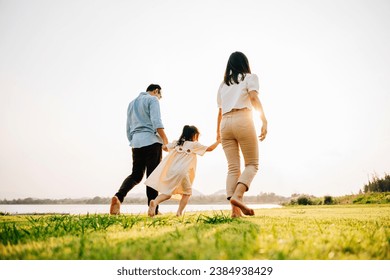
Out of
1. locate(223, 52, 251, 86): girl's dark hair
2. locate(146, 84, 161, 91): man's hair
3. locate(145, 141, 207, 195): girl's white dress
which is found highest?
locate(146, 84, 161, 91): man's hair

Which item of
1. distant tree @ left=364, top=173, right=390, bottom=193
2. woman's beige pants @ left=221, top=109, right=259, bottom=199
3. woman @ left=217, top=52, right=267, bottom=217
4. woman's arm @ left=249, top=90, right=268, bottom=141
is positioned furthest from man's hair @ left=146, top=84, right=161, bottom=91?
distant tree @ left=364, top=173, right=390, bottom=193

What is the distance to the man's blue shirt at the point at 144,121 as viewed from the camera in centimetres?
646

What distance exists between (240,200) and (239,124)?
117cm

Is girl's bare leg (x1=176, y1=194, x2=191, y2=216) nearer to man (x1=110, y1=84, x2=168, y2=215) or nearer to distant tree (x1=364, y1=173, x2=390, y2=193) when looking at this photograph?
man (x1=110, y1=84, x2=168, y2=215)

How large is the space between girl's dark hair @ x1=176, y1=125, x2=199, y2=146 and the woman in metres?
1.54

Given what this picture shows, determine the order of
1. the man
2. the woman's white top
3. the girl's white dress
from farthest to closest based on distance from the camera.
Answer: the man → the girl's white dress → the woman's white top

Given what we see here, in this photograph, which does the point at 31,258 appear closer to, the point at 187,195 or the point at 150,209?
the point at 150,209

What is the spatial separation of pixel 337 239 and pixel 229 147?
114 inches

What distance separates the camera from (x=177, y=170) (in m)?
6.26

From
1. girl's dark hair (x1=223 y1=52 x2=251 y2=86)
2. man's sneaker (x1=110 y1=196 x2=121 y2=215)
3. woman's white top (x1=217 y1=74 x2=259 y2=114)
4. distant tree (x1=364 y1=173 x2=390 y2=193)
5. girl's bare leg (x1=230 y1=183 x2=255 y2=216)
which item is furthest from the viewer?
distant tree (x1=364 y1=173 x2=390 y2=193)

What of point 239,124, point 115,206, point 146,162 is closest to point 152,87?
point 146,162

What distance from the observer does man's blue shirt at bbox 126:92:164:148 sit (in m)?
6.46

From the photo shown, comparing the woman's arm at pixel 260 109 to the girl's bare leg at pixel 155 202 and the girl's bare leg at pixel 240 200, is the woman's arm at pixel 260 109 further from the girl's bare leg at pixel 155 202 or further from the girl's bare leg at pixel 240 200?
the girl's bare leg at pixel 155 202
